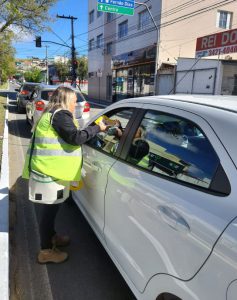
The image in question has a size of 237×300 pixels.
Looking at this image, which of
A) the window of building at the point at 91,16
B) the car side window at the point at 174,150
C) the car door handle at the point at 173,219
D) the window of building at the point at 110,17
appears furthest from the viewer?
the window of building at the point at 91,16

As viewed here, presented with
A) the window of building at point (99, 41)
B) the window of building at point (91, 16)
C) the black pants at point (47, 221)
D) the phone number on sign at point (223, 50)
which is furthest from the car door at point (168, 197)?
the window of building at point (91, 16)

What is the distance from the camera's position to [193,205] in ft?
5.68

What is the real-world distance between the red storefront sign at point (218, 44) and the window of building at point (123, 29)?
11.3 m

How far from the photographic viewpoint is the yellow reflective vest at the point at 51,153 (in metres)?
2.85

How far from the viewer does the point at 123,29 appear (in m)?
30.2

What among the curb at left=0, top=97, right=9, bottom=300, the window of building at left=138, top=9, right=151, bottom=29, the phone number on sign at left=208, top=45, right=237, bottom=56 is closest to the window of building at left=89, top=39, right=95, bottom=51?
the window of building at left=138, top=9, right=151, bottom=29

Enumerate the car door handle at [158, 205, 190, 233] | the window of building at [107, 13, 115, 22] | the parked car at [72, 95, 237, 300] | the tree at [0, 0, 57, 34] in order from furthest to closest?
1. the window of building at [107, 13, 115, 22]
2. the tree at [0, 0, 57, 34]
3. the car door handle at [158, 205, 190, 233]
4. the parked car at [72, 95, 237, 300]

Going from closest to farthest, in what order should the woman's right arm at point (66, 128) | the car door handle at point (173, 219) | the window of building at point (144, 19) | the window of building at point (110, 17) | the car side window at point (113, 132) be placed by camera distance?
the car door handle at point (173, 219) → the woman's right arm at point (66, 128) → the car side window at point (113, 132) → the window of building at point (144, 19) → the window of building at point (110, 17)

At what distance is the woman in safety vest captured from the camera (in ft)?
9.34

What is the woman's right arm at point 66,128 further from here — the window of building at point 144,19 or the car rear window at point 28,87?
the window of building at point 144,19

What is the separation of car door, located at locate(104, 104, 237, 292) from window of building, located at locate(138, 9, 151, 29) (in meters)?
24.4

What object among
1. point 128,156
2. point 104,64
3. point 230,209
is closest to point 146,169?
point 128,156

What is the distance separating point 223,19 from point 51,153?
26091 mm

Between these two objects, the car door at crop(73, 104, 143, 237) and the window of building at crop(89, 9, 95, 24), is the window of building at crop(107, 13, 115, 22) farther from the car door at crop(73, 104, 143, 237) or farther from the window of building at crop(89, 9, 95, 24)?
the car door at crop(73, 104, 143, 237)
